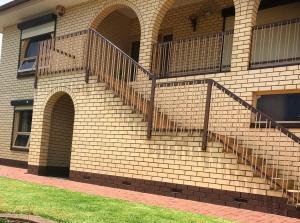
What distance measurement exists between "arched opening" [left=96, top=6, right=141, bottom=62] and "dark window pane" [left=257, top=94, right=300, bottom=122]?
6.04m

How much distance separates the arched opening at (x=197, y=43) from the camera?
433 inches

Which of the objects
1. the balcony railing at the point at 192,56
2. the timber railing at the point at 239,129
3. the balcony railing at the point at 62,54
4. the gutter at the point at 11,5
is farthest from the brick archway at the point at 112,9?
the gutter at the point at 11,5

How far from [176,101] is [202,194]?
2.56 m

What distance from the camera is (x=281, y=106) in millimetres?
9578

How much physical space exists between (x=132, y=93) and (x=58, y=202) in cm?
385

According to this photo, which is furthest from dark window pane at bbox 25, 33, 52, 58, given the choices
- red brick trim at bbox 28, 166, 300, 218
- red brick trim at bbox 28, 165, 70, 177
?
red brick trim at bbox 28, 166, 300, 218

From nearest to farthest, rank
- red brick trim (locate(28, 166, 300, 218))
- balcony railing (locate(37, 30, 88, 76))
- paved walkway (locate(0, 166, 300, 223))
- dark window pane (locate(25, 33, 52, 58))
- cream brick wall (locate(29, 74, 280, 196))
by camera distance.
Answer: paved walkway (locate(0, 166, 300, 223))
red brick trim (locate(28, 166, 300, 218))
cream brick wall (locate(29, 74, 280, 196))
balcony railing (locate(37, 30, 88, 76))
dark window pane (locate(25, 33, 52, 58))

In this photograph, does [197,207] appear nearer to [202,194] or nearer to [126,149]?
[202,194]

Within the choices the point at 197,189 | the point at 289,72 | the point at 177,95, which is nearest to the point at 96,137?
the point at 177,95

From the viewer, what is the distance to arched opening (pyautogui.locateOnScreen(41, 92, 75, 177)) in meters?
11.9

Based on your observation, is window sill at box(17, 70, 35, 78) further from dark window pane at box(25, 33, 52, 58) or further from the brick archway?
the brick archway

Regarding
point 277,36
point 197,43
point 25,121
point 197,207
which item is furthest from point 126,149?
point 25,121

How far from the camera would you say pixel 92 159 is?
400 inches

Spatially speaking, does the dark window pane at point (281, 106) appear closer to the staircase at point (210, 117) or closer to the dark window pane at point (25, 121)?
the staircase at point (210, 117)
